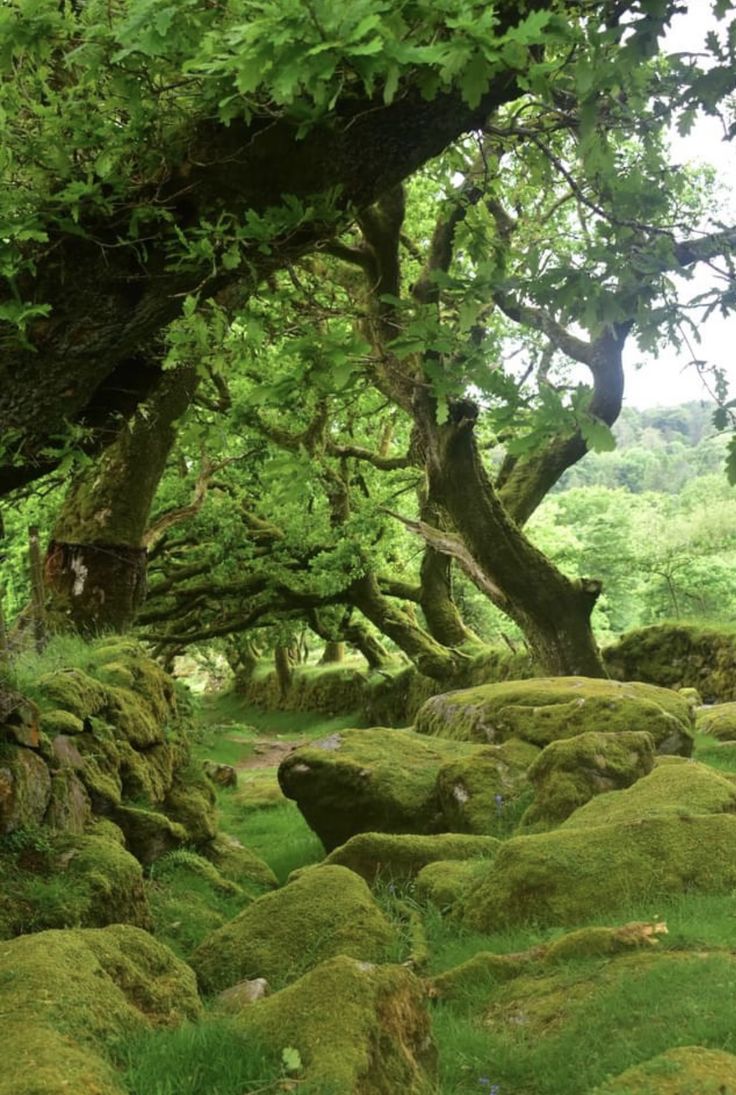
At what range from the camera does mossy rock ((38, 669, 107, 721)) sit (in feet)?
25.4

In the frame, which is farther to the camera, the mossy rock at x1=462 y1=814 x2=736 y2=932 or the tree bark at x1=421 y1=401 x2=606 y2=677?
the tree bark at x1=421 y1=401 x2=606 y2=677

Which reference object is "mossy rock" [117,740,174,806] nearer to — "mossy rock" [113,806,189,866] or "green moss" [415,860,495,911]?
"mossy rock" [113,806,189,866]

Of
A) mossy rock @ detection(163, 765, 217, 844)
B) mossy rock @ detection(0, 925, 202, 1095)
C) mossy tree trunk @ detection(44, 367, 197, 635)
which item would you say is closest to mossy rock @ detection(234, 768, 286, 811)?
mossy rock @ detection(163, 765, 217, 844)

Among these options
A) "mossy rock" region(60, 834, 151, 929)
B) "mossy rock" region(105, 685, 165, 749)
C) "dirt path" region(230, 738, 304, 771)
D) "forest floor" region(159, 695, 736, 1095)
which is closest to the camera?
"forest floor" region(159, 695, 736, 1095)

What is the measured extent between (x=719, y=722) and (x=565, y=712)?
11.8 feet

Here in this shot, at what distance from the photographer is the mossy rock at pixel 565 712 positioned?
9.87 metres

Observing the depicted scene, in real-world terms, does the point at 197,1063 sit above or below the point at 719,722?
below

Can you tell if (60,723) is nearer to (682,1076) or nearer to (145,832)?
(145,832)

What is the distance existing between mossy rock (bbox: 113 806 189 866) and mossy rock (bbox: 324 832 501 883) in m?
1.83

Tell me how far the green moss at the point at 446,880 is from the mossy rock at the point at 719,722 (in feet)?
20.9

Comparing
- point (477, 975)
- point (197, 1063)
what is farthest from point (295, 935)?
point (197, 1063)

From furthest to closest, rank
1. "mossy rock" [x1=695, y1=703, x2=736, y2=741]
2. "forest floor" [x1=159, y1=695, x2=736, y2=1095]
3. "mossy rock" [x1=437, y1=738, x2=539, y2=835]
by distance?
"mossy rock" [x1=695, y1=703, x2=736, y2=741]
"mossy rock" [x1=437, y1=738, x2=539, y2=835]
"forest floor" [x1=159, y1=695, x2=736, y2=1095]

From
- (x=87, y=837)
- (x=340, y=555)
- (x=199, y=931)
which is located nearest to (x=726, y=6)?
(x=87, y=837)

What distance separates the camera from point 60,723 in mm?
7406
